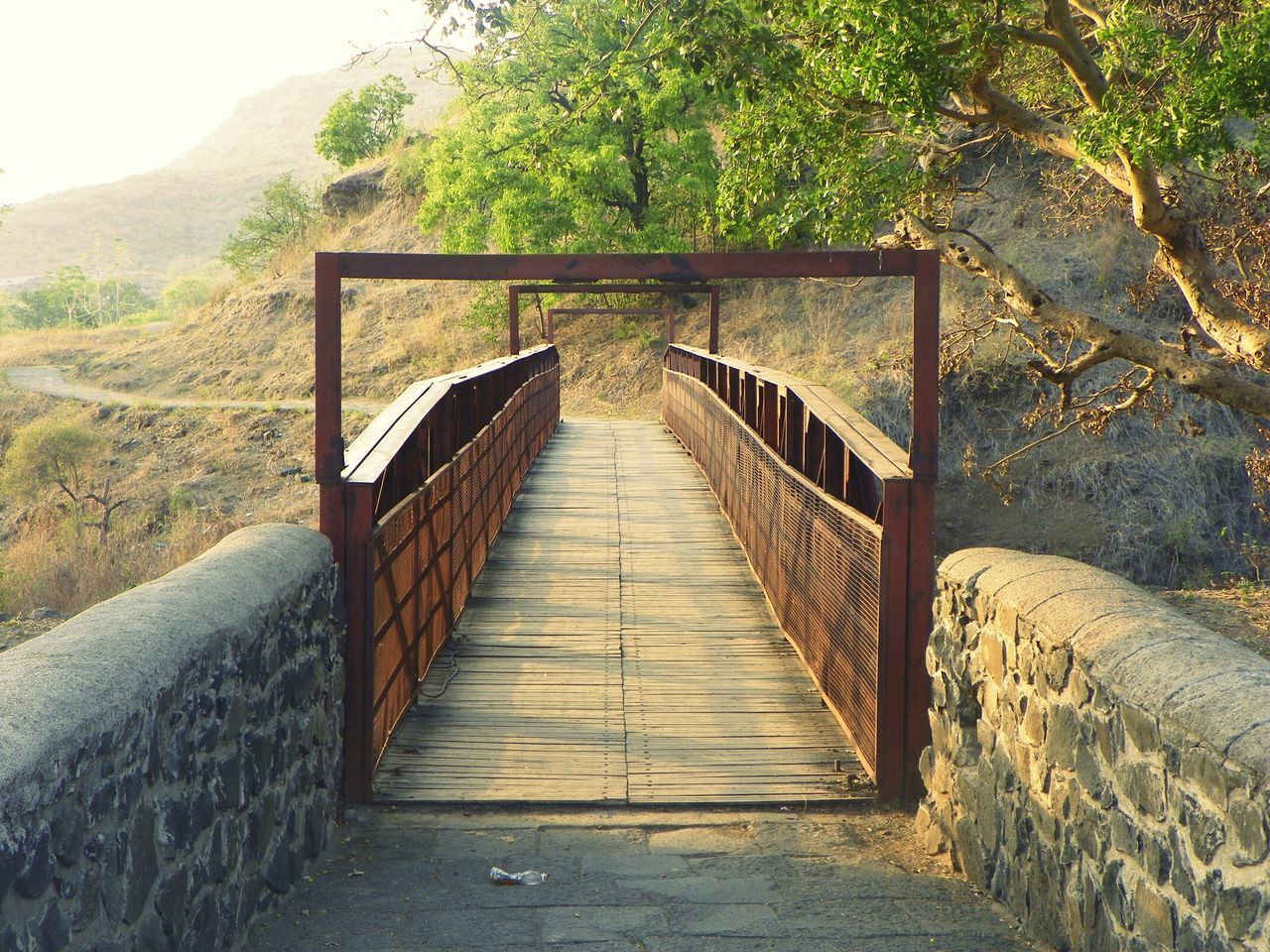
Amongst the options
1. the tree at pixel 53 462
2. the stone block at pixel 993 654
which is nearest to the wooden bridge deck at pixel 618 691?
the stone block at pixel 993 654

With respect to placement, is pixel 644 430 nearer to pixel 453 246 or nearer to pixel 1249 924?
pixel 453 246

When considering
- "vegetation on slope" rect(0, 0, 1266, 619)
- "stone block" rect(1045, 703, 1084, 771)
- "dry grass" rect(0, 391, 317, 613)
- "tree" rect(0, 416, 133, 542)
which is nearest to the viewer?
"stone block" rect(1045, 703, 1084, 771)

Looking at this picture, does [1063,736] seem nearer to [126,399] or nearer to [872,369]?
[872,369]

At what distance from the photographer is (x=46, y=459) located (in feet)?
86.1

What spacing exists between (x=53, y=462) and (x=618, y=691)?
2265 cm

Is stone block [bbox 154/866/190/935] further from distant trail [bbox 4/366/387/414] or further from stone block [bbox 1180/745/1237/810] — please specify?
distant trail [bbox 4/366/387/414]

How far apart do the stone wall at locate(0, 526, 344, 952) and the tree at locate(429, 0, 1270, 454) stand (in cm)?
449

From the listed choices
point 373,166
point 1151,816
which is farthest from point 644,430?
point 373,166

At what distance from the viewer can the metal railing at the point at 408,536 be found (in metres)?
5.33

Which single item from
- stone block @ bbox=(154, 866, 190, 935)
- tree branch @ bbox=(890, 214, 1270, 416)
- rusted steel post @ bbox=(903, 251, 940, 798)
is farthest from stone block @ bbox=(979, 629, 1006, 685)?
tree branch @ bbox=(890, 214, 1270, 416)

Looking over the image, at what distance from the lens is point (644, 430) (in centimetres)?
2114

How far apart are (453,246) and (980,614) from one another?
26.8 meters

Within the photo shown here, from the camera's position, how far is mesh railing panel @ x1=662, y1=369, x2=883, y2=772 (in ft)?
18.8

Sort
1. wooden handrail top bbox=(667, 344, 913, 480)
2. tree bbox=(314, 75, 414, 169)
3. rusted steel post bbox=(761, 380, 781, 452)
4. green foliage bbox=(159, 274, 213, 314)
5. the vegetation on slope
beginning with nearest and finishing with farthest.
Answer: wooden handrail top bbox=(667, 344, 913, 480), the vegetation on slope, rusted steel post bbox=(761, 380, 781, 452), tree bbox=(314, 75, 414, 169), green foliage bbox=(159, 274, 213, 314)
